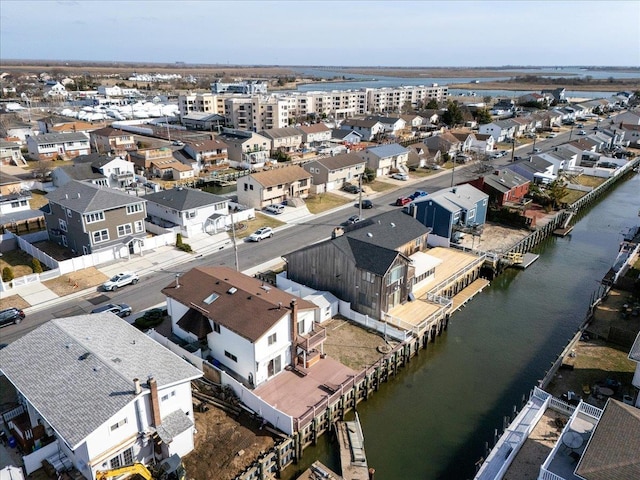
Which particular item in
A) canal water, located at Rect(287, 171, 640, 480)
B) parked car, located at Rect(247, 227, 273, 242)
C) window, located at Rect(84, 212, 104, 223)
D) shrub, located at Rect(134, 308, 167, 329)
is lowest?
canal water, located at Rect(287, 171, 640, 480)

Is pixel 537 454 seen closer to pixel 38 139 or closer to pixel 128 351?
pixel 128 351

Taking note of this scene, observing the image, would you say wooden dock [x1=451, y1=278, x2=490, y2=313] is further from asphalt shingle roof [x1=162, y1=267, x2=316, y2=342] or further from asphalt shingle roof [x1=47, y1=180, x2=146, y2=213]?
asphalt shingle roof [x1=47, y1=180, x2=146, y2=213]

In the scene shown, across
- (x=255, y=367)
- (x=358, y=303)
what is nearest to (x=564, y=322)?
(x=358, y=303)

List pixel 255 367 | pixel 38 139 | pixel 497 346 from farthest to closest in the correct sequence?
pixel 38 139
pixel 497 346
pixel 255 367

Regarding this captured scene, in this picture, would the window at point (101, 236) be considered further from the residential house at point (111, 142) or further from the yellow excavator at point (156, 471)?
the residential house at point (111, 142)

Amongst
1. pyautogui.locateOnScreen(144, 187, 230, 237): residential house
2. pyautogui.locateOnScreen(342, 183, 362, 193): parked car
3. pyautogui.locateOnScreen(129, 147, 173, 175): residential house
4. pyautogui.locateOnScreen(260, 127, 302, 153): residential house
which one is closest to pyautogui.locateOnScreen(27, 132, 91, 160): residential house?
pyautogui.locateOnScreen(129, 147, 173, 175): residential house

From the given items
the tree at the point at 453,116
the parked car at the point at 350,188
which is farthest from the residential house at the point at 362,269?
the tree at the point at 453,116
